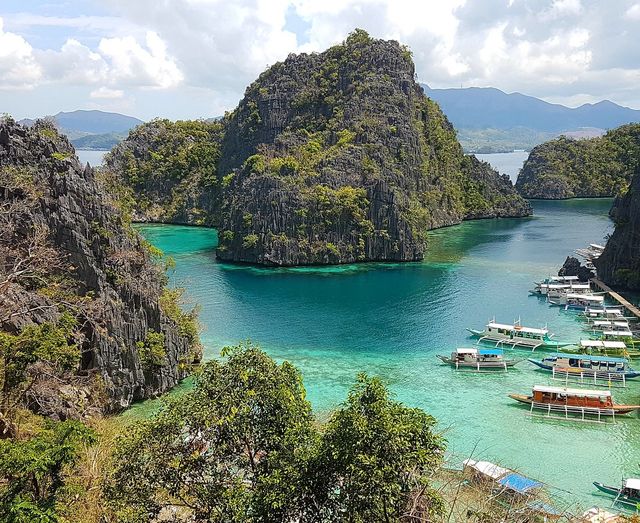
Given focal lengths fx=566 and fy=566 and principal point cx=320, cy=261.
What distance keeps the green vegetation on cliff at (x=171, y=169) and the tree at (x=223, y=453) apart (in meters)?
94.6

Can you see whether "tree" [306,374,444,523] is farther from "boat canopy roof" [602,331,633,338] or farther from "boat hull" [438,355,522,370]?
"boat canopy roof" [602,331,633,338]

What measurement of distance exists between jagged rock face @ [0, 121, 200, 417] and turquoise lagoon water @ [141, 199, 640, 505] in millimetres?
10389

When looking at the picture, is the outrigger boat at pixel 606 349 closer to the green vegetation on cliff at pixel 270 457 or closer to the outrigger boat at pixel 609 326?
the outrigger boat at pixel 609 326

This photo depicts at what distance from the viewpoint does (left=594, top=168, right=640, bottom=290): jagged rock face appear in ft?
203

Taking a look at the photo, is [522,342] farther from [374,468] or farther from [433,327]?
[374,468]

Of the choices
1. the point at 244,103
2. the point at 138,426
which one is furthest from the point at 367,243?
the point at 138,426

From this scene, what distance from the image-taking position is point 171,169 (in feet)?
388

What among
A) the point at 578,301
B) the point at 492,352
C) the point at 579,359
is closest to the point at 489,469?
the point at 492,352

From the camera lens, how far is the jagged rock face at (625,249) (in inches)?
2431

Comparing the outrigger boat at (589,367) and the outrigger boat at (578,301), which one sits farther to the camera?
the outrigger boat at (578,301)

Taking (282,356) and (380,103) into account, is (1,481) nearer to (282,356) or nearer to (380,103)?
(282,356)

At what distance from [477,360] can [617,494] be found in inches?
633

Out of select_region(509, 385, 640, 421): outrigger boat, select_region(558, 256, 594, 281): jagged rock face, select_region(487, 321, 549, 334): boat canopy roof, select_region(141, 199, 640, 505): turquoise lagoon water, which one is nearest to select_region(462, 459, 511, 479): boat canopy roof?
select_region(141, 199, 640, 505): turquoise lagoon water

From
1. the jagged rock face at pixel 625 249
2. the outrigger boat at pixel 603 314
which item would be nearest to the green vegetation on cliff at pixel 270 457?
the outrigger boat at pixel 603 314
